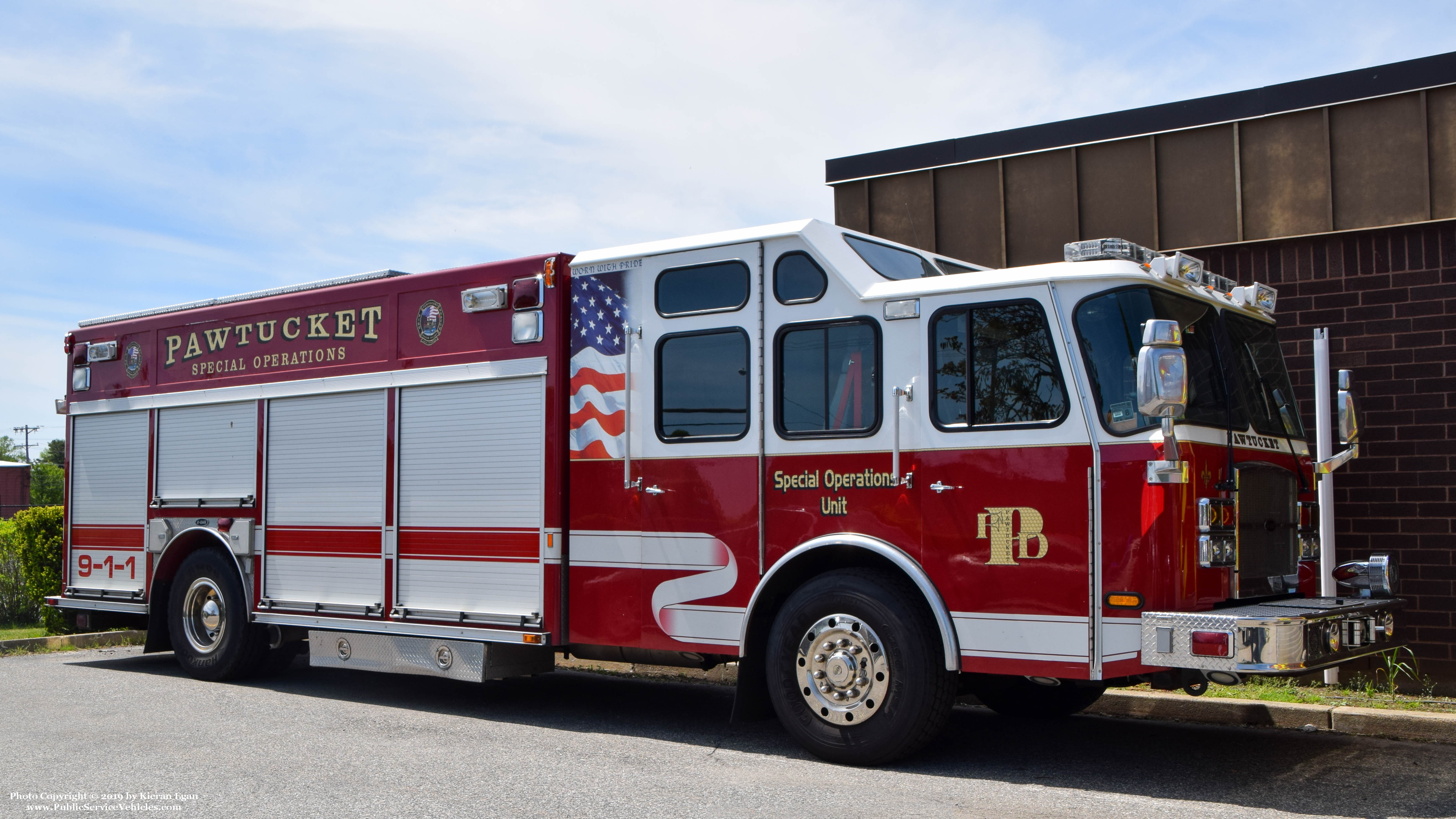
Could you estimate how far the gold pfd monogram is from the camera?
6086mm

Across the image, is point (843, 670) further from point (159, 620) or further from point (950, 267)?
point (159, 620)

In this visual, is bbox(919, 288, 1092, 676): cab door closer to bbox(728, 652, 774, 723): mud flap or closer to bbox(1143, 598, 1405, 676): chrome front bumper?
bbox(1143, 598, 1405, 676): chrome front bumper

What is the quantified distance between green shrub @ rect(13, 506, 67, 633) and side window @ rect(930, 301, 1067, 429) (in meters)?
10.5

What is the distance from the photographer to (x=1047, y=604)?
6.04 m

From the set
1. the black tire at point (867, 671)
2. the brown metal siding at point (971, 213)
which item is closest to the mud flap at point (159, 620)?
the black tire at point (867, 671)

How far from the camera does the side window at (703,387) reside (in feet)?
23.4

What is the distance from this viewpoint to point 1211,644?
5555mm

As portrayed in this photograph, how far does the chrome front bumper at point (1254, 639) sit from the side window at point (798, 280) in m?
2.48

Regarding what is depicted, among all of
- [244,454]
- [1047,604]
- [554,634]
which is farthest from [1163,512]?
[244,454]

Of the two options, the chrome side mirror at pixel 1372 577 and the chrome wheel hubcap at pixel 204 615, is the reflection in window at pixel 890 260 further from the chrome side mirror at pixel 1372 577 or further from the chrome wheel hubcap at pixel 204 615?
the chrome wheel hubcap at pixel 204 615

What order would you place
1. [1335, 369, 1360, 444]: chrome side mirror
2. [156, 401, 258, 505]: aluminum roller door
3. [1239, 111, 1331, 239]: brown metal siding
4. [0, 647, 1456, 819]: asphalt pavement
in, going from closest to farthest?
1. [0, 647, 1456, 819]: asphalt pavement
2. [1335, 369, 1360, 444]: chrome side mirror
3. [1239, 111, 1331, 239]: brown metal siding
4. [156, 401, 258, 505]: aluminum roller door

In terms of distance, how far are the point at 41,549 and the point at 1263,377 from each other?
474 inches

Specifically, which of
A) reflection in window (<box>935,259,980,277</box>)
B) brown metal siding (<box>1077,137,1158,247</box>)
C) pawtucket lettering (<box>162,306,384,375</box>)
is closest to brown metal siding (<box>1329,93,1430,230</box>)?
brown metal siding (<box>1077,137,1158,247</box>)

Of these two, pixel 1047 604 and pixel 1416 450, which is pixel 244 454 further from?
pixel 1416 450
